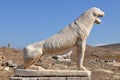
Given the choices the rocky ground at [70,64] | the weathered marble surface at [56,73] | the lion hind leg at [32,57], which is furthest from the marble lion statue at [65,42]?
the rocky ground at [70,64]

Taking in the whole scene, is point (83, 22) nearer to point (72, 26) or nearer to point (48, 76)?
point (72, 26)

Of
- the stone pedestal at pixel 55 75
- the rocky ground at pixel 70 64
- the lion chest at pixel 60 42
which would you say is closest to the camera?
the stone pedestal at pixel 55 75

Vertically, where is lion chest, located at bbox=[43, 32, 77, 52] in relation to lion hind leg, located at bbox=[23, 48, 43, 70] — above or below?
above

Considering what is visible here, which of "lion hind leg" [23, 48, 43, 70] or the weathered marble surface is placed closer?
the weathered marble surface

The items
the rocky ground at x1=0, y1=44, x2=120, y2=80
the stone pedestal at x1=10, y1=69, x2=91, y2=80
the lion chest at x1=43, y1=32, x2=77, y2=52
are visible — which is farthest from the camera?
the rocky ground at x1=0, y1=44, x2=120, y2=80

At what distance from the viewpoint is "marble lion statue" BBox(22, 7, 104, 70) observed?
10969 mm

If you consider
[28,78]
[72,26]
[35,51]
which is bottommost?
[28,78]

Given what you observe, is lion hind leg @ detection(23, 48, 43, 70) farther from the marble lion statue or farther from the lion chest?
the lion chest

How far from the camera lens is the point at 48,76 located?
10.8 meters

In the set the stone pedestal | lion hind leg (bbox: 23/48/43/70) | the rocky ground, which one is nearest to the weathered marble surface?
the stone pedestal

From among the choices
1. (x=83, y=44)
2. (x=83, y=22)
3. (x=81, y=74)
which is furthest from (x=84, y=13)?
(x=81, y=74)

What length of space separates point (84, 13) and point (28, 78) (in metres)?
2.70

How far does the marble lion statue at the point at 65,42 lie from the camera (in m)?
11.0

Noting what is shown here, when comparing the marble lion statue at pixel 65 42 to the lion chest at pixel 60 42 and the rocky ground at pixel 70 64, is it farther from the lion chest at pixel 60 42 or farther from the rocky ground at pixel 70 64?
the rocky ground at pixel 70 64
